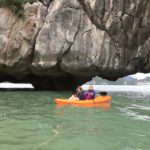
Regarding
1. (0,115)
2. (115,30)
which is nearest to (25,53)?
(115,30)

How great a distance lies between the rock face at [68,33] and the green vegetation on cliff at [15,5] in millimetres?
340

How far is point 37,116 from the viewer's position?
537 inches

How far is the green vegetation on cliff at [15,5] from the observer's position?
88.1ft

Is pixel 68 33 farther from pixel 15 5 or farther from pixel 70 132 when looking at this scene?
pixel 70 132

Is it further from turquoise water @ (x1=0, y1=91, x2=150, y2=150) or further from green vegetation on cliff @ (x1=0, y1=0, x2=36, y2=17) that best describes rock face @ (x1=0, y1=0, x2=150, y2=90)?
turquoise water @ (x1=0, y1=91, x2=150, y2=150)

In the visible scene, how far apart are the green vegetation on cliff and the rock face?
340 millimetres

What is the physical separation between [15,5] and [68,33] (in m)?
4.69

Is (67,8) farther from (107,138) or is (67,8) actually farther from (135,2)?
(107,138)

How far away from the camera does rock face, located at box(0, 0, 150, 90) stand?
26.8 metres

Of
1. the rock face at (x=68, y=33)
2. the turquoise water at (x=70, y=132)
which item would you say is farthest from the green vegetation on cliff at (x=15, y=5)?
the turquoise water at (x=70, y=132)

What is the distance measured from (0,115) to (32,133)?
3.95 metres

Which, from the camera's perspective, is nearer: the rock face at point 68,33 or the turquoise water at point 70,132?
the turquoise water at point 70,132

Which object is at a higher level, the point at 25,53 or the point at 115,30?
the point at 115,30

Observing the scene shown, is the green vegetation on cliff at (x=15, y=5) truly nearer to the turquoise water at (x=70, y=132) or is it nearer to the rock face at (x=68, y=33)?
the rock face at (x=68, y=33)
